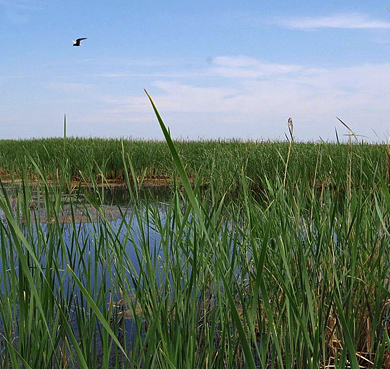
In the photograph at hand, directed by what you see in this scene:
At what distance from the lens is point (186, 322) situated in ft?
4.16

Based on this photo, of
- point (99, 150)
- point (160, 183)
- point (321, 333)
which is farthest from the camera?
point (99, 150)

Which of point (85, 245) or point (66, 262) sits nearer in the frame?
point (66, 262)

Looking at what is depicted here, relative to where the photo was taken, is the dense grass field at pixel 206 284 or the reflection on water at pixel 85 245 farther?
the reflection on water at pixel 85 245

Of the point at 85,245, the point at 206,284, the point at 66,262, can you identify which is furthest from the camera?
the point at 206,284

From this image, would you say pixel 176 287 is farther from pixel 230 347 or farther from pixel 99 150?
pixel 99 150

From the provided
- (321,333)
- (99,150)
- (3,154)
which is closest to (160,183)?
(99,150)

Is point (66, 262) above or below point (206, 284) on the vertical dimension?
above

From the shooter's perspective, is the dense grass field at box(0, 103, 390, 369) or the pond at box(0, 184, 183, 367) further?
the pond at box(0, 184, 183, 367)

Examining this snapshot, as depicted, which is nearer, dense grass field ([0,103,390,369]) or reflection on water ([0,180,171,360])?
dense grass field ([0,103,390,369])

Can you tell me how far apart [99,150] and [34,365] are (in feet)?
27.3

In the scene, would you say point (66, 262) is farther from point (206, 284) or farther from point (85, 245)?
point (206, 284)

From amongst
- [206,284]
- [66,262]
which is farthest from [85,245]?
[206,284]

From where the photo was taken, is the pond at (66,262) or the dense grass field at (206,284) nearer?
the dense grass field at (206,284)

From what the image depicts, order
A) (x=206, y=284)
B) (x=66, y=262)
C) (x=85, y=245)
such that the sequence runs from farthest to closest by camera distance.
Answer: (x=206, y=284) < (x=85, y=245) < (x=66, y=262)
